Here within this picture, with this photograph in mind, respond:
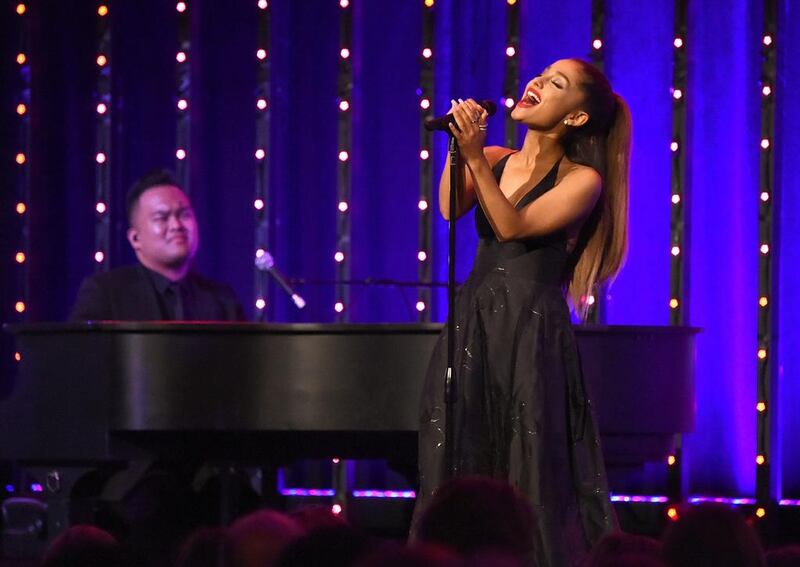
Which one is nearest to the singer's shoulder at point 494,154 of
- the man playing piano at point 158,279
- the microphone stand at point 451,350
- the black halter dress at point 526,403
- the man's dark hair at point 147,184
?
the black halter dress at point 526,403

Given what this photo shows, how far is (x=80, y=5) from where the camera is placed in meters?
6.80

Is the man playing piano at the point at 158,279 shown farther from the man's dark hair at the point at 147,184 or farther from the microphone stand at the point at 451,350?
the microphone stand at the point at 451,350

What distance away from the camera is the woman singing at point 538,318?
297 centimetres

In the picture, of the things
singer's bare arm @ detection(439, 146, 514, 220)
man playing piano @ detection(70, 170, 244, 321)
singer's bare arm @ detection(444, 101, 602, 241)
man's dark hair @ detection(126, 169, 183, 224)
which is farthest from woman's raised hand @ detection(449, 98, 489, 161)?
man's dark hair @ detection(126, 169, 183, 224)

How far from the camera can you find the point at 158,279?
551cm

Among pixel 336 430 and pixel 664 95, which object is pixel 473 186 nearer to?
pixel 336 430

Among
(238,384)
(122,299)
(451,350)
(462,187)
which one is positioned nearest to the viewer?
Answer: (451,350)

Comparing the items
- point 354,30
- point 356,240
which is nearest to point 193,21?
point 354,30

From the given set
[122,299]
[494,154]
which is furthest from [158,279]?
[494,154]

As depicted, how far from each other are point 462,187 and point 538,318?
1.30 ft

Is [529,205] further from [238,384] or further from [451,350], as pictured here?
[238,384]

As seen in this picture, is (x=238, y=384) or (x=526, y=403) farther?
(x=238, y=384)

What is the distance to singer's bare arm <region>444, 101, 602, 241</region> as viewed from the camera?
9.66ft

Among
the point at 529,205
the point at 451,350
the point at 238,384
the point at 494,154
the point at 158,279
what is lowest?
the point at 238,384
